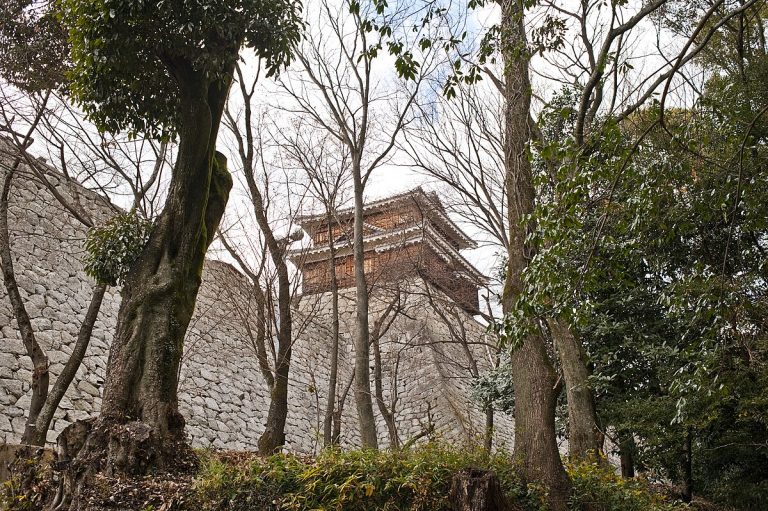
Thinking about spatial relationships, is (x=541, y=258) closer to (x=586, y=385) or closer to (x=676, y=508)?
(x=676, y=508)

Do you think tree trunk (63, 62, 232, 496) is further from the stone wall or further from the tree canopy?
the stone wall

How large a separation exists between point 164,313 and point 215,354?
25.4 feet

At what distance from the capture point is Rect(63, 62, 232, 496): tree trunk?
16.4 feet

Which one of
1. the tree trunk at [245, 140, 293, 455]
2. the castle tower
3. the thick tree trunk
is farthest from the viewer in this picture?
the castle tower

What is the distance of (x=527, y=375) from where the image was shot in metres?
5.75

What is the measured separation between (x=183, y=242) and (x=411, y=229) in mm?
11098

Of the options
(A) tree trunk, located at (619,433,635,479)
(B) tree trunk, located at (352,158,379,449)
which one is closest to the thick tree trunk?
(A) tree trunk, located at (619,433,635,479)

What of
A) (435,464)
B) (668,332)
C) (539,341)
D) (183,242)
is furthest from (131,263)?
(668,332)

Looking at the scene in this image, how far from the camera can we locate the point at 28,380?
884cm

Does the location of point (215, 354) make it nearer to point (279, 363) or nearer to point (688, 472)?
point (279, 363)

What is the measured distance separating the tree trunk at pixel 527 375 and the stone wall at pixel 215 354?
0.61m

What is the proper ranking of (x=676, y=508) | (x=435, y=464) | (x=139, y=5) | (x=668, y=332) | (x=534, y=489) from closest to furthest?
(x=435, y=464)
(x=534, y=489)
(x=139, y=5)
(x=676, y=508)
(x=668, y=332)

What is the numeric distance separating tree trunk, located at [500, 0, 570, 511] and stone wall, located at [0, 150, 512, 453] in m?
0.61

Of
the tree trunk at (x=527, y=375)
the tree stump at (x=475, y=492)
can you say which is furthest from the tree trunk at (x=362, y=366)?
the tree stump at (x=475, y=492)
